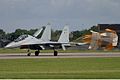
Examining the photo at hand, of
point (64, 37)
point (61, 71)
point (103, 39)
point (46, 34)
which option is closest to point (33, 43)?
point (46, 34)

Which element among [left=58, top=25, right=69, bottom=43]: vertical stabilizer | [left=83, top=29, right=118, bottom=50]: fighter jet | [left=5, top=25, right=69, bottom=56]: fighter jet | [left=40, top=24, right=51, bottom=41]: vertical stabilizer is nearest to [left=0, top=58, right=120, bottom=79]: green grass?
[left=5, top=25, right=69, bottom=56]: fighter jet

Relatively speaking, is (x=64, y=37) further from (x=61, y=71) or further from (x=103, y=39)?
(x=61, y=71)

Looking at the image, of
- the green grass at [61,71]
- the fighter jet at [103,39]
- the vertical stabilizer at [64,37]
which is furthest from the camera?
the fighter jet at [103,39]

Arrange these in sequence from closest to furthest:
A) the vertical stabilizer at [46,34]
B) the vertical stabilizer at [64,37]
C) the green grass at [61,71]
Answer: the green grass at [61,71], the vertical stabilizer at [46,34], the vertical stabilizer at [64,37]

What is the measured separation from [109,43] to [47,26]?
24366 mm

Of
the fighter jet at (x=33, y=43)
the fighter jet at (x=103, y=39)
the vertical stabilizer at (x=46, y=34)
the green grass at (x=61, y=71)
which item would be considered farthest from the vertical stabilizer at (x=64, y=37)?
the green grass at (x=61, y=71)

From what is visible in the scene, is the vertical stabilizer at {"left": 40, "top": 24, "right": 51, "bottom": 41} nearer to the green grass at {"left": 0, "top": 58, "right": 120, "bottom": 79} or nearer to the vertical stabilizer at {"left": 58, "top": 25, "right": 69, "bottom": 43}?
the vertical stabilizer at {"left": 58, "top": 25, "right": 69, "bottom": 43}

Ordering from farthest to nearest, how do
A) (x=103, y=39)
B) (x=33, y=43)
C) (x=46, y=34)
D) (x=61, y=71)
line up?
(x=103, y=39) → (x=46, y=34) → (x=33, y=43) → (x=61, y=71)

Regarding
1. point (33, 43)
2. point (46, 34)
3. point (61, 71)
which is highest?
point (61, 71)

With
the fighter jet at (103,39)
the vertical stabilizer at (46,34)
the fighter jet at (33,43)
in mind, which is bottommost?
the fighter jet at (103,39)

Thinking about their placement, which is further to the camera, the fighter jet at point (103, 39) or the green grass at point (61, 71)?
the fighter jet at point (103, 39)

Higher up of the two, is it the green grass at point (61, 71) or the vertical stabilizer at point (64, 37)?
the green grass at point (61, 71)

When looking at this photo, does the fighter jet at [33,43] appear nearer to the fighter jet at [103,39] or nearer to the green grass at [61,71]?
the fighter jet at [103,39]

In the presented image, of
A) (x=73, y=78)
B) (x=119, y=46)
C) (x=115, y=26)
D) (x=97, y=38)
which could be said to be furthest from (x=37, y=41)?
(x=115, y=26)
